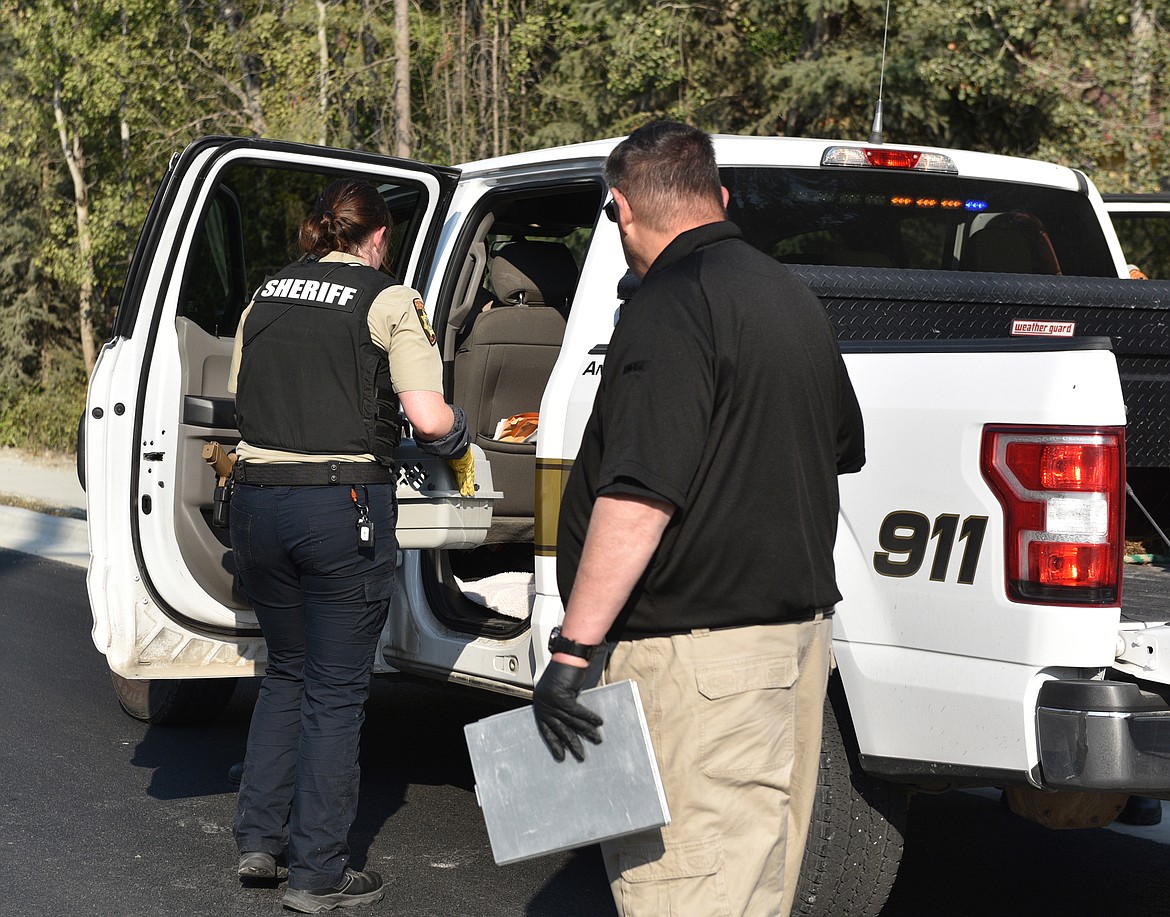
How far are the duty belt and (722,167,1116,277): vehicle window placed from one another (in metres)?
1.29

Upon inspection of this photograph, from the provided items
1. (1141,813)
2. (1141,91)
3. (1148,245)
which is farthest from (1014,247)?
(1148,245)

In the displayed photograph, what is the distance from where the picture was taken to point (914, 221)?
461 centimetres

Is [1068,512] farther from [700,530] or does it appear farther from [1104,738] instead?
[700,530]

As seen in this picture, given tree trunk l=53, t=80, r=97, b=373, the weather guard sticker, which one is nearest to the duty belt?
the weather guard sticker

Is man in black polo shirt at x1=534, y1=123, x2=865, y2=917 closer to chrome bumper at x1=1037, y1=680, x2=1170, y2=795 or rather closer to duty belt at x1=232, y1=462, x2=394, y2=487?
chrome bumper at x1=1037, y1=680, x2=1170, y2=795

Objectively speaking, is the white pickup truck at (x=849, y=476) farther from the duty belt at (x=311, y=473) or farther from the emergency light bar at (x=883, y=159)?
the duty belt at (x=311, y=473)

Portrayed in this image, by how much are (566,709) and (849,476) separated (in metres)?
1.13

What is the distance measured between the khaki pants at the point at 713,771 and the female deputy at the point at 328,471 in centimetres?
156

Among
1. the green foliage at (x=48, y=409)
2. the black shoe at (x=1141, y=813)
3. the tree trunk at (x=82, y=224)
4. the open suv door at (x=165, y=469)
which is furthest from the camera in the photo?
the green foliage at (x=48, y=409)

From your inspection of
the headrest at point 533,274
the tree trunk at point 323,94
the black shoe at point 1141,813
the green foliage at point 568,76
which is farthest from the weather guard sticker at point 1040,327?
the tree trunk at point 323,94

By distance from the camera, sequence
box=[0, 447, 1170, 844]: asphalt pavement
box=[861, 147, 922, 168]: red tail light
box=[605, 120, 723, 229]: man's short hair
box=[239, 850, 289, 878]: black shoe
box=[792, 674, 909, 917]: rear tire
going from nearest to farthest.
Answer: box=[605, 120, 723, 229]: man's short hair → box=[792, 674, 909, 917]: rear tire → box=[239, 850, 289, 878]: black shoe → box=[861, 147, 922, 168]: red tail light → box=[0, 447, 1170, 844]: asphalt pavement

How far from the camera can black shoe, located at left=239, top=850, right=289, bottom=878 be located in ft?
13.6

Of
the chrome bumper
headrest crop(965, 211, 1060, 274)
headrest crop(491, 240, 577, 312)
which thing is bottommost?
the chrome bumper

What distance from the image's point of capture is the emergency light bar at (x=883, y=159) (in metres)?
4.37
